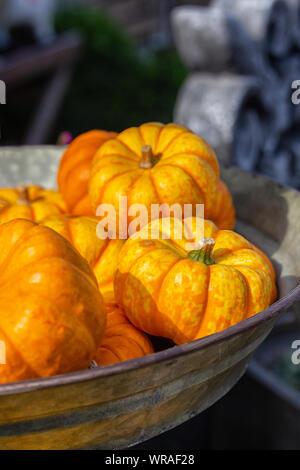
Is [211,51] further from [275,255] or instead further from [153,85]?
[153,85]

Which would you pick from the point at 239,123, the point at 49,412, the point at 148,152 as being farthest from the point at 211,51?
the point at 49,412

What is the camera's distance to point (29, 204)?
1384 mm

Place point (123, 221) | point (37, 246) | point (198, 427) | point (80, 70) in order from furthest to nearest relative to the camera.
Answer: point (80, 70)
point (198, 427)
point (123, 221)
point (37, 246)

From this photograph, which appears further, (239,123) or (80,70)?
(80,70)

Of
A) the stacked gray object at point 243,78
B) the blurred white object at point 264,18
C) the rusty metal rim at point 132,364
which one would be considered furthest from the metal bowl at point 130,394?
the blurred white object at point 264,18

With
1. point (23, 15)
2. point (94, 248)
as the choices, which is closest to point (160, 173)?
point (94, 248)

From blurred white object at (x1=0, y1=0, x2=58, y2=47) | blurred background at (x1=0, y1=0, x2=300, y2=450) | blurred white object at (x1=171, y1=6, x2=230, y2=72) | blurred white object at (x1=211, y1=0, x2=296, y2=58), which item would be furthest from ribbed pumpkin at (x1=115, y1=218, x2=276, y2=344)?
blurred white object at (x1=0, y1=0, x2=58, y2=47)

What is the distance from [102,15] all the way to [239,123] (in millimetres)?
4133

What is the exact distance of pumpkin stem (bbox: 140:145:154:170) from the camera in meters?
1.28

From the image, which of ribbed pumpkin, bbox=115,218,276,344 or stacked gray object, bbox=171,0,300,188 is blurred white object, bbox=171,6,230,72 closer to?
stacked gray object, bbox=171,0,300,188

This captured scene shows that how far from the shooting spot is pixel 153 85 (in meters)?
5.89

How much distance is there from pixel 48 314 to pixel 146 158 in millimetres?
571

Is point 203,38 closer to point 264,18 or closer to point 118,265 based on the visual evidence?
point 264,18

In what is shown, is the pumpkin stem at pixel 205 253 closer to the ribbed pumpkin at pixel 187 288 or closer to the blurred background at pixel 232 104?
the ribbed pumpkin at pixel 187 288
